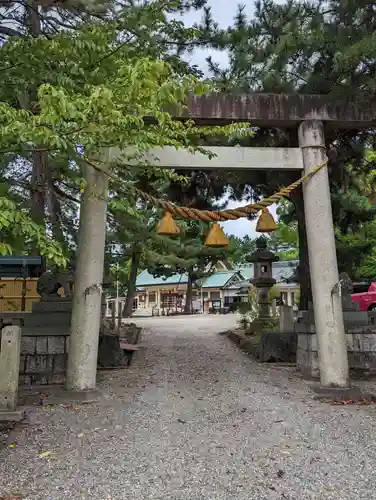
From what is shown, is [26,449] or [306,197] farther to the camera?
[306,197]

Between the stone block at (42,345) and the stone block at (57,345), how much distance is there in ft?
0.20

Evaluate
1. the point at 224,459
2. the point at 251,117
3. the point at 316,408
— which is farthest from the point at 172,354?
the point at 224,459

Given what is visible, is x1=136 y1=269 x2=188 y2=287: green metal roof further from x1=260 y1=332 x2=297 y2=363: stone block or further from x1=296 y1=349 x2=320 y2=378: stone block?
x1=296 y1=349 x2=320 y2=378: stone block

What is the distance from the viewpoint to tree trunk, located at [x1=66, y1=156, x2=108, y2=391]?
5625 mm

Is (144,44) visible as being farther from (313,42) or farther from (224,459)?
(224,459)

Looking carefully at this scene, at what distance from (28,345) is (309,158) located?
16.5 feet

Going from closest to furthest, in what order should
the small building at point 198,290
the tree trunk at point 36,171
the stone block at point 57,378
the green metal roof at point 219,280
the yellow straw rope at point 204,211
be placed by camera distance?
the yellow straw rope at point 204,211 < the tree trunk at point 36,171 < the stone block at point 57,378 < the small building at point 198,290 < the green metal roof at point 219,280

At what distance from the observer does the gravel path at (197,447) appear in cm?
295

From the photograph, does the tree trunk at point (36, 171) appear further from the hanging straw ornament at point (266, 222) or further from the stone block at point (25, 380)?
the hanging straw ornament at point (266, 222)

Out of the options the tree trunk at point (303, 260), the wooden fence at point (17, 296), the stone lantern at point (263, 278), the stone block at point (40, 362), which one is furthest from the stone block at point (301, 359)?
the wooden fence at point (17, 296)

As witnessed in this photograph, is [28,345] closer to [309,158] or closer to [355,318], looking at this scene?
[309,158]

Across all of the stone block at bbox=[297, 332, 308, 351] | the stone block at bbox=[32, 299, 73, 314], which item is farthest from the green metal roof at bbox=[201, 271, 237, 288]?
the stone block at bbox=[32, 299, 73, 314]

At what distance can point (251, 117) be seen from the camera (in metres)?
6.21

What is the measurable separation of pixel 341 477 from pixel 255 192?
25.2 feet
